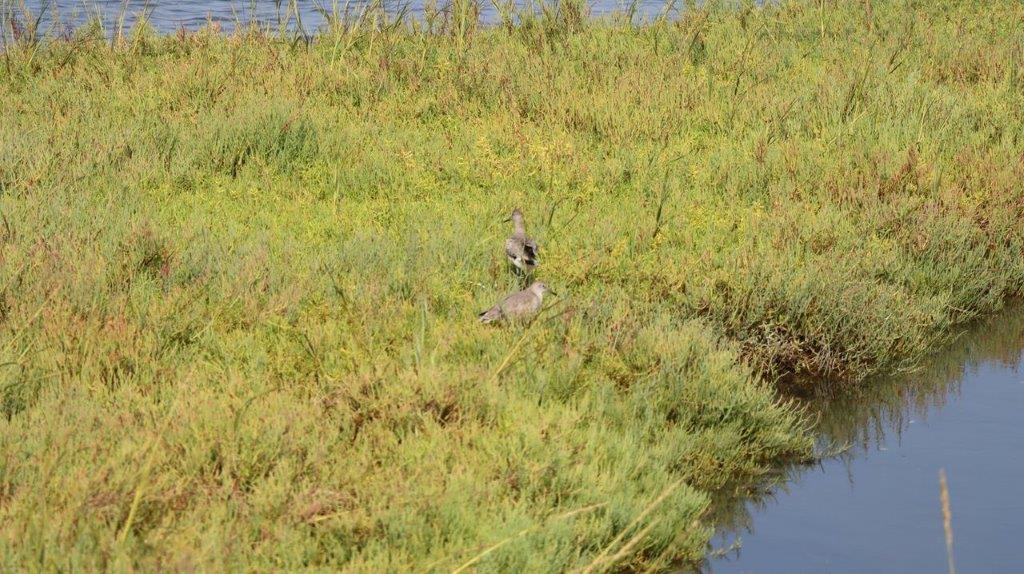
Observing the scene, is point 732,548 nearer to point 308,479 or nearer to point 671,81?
point 308,479

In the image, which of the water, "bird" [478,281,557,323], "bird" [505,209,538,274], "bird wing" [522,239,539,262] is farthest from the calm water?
"bird" [478,281,557,323]

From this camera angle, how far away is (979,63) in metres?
12.2

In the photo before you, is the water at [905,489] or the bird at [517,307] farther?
the bird at [517,307]

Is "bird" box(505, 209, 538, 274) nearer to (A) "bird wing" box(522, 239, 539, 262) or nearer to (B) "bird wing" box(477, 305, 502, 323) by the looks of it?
(A) "bird wing" box(522, 239, 539, 262)

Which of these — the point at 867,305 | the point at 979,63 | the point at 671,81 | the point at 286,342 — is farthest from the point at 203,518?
the point at 979,63

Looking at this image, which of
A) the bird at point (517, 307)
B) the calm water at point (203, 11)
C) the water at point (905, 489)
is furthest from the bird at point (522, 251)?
the calm water at point (203, 11)

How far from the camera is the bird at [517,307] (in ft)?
20.8

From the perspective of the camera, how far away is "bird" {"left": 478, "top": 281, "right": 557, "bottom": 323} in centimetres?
633

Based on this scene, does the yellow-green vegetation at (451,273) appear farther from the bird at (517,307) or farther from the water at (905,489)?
the water at (905,489)

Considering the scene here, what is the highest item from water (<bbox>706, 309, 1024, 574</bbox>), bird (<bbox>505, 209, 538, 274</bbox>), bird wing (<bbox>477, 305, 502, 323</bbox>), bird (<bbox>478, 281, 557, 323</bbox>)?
bird (<bbox>505, 209, 538, 274</bbox>)

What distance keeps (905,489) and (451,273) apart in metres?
2.85

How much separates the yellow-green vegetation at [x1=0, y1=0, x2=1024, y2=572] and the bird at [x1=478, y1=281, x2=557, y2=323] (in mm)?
111

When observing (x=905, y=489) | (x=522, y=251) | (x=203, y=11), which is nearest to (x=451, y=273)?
(x=522, y=251)

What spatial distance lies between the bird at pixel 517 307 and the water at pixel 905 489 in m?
1.48
